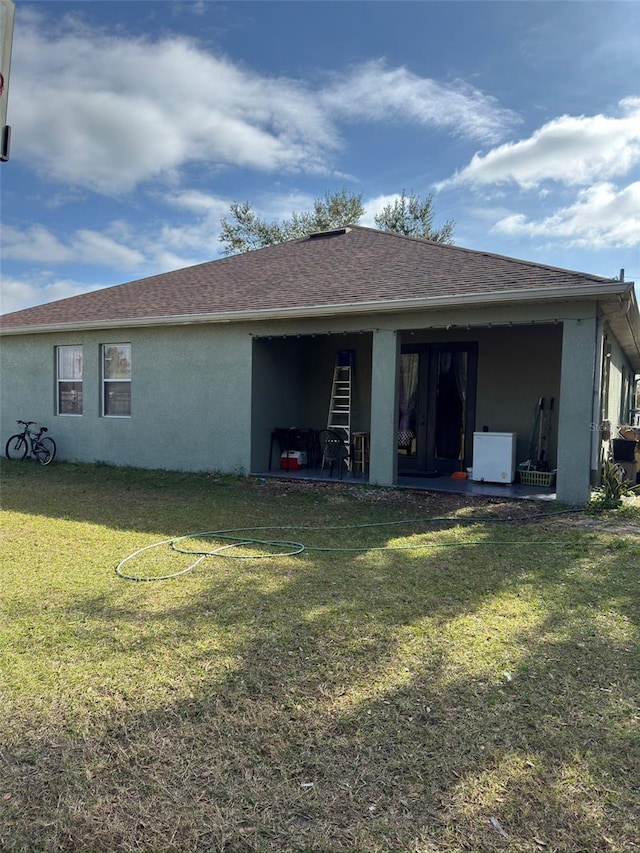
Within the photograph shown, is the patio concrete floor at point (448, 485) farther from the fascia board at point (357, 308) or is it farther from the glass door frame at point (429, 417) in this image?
the fascia board at point (357, 308)

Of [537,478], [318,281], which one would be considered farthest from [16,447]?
[537,478]

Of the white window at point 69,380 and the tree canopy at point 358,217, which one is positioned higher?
the tree canopy at point 358,217

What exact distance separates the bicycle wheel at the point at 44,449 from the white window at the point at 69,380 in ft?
2.30

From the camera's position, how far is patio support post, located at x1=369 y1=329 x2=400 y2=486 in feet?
28.0

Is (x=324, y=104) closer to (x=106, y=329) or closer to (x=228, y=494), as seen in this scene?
(x=106, y=329)

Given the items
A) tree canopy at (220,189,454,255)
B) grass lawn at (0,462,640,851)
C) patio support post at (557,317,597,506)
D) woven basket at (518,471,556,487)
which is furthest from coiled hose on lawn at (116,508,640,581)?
tree canopy at (220,189,454,255)

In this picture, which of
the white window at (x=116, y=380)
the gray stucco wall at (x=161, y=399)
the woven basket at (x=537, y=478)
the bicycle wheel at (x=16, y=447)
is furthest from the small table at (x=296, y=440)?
the bicycle wheel at (x=16, y=447)

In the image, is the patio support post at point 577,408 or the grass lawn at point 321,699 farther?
the patio support post at point 577,408

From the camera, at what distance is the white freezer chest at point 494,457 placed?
8.83 meters

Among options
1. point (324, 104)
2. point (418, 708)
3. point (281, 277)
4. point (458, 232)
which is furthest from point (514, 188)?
point (418, 708)

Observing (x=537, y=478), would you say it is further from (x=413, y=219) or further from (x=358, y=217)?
(x=358, y=217)

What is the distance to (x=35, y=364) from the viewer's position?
12.2 m

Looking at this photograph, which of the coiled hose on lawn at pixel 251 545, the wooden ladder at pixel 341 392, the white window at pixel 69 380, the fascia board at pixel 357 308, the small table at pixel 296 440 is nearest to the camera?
the coiled hose on lawn at pixel 251 545

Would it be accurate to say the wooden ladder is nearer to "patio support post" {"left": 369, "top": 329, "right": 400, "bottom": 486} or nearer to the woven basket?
"patio support post" {"left": 369, "top": 329, "right": 400, "bottom": 486}
